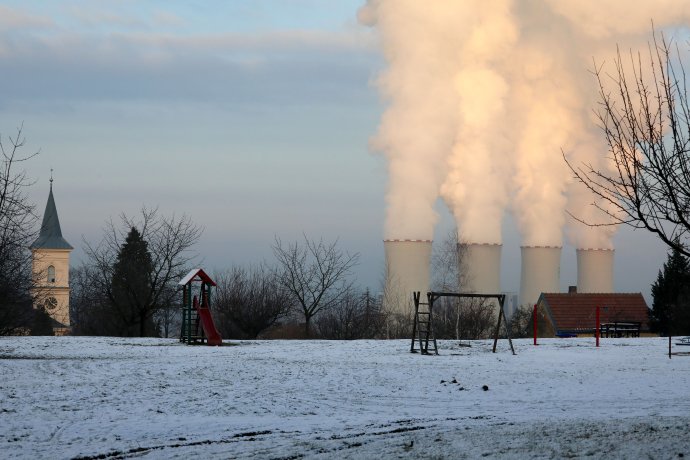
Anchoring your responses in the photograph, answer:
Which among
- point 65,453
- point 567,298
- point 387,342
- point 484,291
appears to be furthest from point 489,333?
point 65,453

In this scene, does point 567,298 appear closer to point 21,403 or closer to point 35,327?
point 35,327

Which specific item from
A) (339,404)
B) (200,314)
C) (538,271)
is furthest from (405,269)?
(339,404)

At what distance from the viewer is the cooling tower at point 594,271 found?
5388 cm

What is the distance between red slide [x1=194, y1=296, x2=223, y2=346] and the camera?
84.5 ft

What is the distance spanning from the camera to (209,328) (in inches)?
1022

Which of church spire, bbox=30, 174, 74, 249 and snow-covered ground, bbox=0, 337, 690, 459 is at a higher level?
church spire, bbox=30, 174, 74, 249

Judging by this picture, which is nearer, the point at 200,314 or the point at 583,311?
the point at 200,314

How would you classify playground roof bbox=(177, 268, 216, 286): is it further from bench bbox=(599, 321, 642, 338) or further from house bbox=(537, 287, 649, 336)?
house bbox=(537, 287, 649, 336)

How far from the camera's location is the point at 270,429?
10.7m

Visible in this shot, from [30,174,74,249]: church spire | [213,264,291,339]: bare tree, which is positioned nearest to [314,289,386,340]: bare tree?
[213,264,291,339]: bare tree

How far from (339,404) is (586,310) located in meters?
39.0

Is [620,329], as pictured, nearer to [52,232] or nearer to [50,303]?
[50,303]

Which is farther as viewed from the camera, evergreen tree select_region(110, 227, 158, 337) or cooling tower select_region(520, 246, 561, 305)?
cooling tower select_region(520, 246, 561, 305)

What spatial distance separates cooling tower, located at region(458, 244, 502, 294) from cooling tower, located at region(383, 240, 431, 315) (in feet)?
13.2
